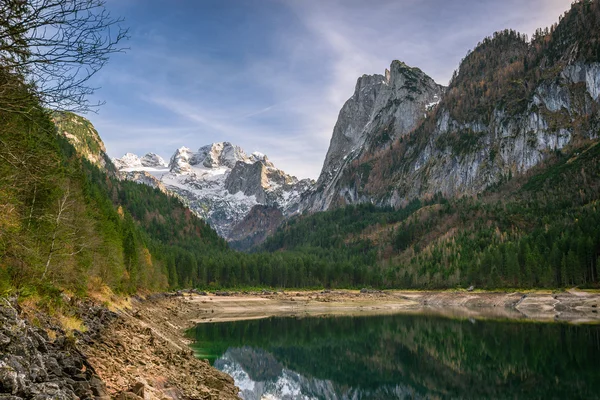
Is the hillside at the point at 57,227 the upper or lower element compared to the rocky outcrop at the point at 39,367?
upper

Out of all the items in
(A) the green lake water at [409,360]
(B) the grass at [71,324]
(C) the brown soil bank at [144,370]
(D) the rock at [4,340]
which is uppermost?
(D) the rock at [4,340]

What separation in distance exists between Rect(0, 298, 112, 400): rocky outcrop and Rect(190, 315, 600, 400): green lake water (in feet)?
75.0

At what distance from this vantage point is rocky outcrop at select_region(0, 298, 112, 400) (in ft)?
29.1

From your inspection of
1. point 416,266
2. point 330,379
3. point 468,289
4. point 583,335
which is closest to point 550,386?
point 330,379

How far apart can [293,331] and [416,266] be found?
341ft

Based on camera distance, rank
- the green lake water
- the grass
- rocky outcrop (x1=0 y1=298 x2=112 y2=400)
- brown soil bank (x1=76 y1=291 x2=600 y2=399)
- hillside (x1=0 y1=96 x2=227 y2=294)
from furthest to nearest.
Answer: the green lake water → the grass → brown soil bank (x1=76 y1=291 x2=600 y2=399) → hillside (x1=0 y1=96 x2=227 y2=294) → rocky outcrop (x1=0 y1=298 x2=112 y2=400)

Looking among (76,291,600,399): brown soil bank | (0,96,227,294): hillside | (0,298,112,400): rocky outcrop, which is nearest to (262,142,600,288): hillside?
(76,291,600,399): brown soil bank

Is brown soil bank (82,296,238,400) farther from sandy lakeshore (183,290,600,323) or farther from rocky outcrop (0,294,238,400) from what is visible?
sandy lakeshore (183,290,600,323)

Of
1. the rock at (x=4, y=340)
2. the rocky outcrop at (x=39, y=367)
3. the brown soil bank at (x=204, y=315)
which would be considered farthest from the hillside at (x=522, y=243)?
the rock at (x=4, y=340)

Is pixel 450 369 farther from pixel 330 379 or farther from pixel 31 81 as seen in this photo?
pixel 31 81

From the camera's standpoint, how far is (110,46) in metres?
9.05

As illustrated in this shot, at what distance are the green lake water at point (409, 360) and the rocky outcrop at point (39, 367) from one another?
22.9 m

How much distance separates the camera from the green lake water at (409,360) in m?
33.8

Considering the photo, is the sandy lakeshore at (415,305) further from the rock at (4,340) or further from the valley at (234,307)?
the rock at (4,340)
